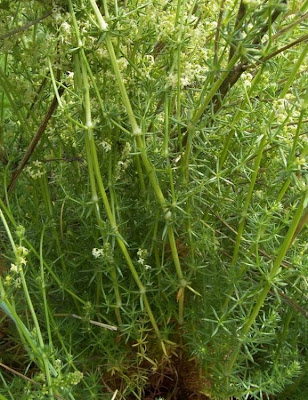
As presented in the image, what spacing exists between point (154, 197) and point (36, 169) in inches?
9.8

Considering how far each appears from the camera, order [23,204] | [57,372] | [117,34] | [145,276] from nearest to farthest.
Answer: [117,34], [57,372], [145,276], [23,204]

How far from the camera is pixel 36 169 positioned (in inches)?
45.7

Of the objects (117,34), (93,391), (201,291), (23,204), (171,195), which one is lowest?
(93,391)

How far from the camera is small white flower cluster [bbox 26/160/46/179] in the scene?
1.11m

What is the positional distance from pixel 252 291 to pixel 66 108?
465 mm

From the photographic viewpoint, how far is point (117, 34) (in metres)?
0.91

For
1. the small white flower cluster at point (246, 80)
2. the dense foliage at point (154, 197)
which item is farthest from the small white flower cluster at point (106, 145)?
the small white flower cluster at point (246, 80)

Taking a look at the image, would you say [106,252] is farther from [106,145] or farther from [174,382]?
[174,382]

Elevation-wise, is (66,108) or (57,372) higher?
(66,108)

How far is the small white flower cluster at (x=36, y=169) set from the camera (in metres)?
1.11

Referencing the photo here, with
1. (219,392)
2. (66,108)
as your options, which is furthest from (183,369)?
(66,108)

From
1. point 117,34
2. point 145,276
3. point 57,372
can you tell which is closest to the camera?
point 117,34

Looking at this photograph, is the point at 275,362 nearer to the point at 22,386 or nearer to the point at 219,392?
the point at 219,392

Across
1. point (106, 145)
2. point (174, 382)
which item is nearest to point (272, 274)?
point (106, 145)
